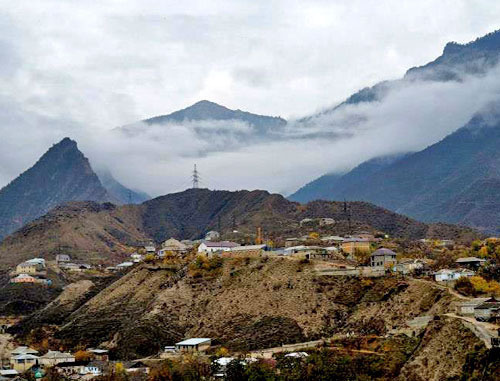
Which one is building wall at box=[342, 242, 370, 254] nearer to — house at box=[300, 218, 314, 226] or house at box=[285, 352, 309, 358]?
house at box=[285, 352, 309, 358]

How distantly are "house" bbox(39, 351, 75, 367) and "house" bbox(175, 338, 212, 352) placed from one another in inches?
545

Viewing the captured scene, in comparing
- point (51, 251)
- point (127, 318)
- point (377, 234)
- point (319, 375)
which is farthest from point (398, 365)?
point (51, 251)

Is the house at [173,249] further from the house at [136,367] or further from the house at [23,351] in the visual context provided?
the house at [136,367]

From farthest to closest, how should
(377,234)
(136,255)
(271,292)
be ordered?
(136,255)
(377,234)
(271,292)

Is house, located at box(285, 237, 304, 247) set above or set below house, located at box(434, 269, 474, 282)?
above

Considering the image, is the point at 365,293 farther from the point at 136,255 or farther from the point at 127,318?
the point at 136,255

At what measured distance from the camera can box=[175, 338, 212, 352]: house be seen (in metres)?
94.3

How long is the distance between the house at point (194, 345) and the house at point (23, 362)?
18300 millimetres

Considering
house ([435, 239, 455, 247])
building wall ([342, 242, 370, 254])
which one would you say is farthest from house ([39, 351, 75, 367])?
house ([435, 239, 455, 247])

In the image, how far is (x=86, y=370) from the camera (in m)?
94.3

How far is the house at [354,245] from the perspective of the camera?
414 ft

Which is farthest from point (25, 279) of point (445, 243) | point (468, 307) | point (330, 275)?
point (468, 307)

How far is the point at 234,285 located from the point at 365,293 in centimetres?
1965

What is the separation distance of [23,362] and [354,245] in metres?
53.6
